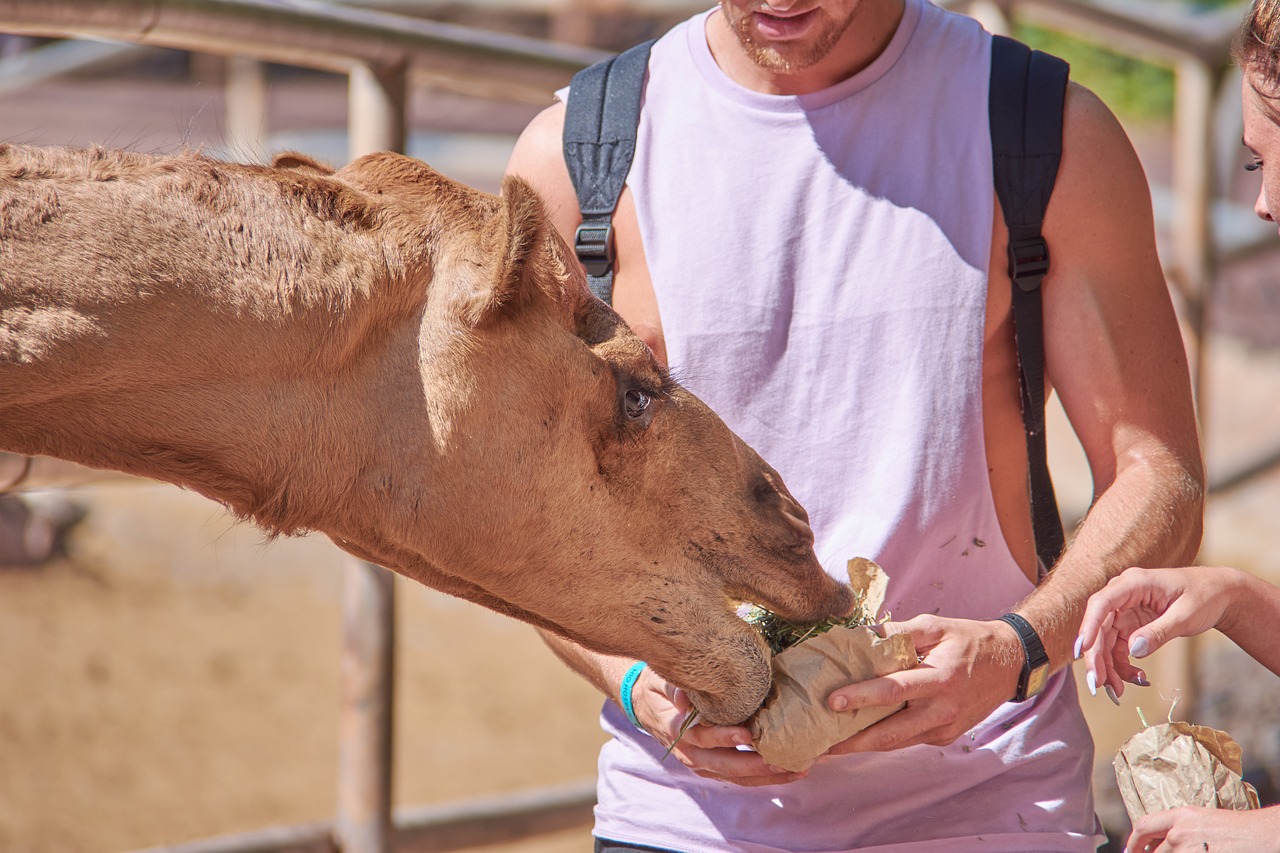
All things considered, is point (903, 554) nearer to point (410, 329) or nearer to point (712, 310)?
point (712, 310)

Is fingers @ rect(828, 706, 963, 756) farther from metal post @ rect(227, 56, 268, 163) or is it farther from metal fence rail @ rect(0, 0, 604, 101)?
metal post @ rect(227, 56, 268, 163)

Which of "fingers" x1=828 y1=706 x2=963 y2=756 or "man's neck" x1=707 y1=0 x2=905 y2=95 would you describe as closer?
"fingers" x1=828 y1=706 x2=963 y2=756

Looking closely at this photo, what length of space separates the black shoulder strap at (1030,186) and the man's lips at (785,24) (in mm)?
297

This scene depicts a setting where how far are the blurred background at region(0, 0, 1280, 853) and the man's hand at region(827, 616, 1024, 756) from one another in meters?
1.18

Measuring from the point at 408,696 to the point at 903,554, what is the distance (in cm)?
397

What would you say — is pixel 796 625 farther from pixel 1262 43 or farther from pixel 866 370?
pixel 1262 43

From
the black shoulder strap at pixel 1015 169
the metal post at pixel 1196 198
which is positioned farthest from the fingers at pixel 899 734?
the metal post at pixel 1196 198

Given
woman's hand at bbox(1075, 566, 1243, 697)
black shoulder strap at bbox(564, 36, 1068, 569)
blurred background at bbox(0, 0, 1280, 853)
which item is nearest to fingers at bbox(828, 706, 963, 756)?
woman's hand at bbox(1075, 566, 1243, 697)

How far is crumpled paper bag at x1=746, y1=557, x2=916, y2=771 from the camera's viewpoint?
183 cm

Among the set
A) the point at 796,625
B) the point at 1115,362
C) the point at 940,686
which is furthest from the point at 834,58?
the point at 940,686

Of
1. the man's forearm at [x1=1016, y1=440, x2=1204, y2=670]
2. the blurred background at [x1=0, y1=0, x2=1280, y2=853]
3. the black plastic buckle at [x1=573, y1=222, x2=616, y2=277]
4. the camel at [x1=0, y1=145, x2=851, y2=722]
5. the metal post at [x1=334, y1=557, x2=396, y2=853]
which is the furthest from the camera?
the blurred background at [x1=0, y1=0, x2=1280, y2=853]

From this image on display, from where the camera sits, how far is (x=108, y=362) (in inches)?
60.3

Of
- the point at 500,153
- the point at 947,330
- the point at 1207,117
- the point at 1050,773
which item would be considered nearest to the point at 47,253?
the point at 947,330

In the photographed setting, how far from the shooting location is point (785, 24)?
2135mm
